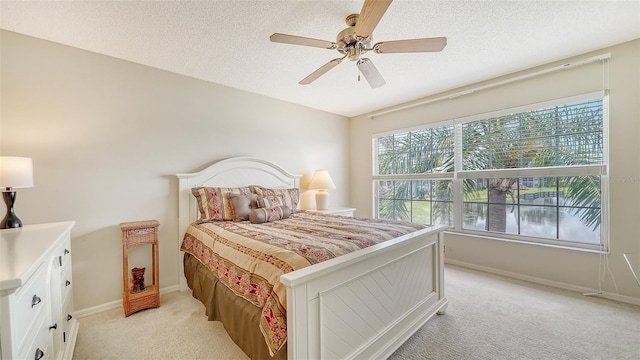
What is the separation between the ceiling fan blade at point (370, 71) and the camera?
6.73 ft

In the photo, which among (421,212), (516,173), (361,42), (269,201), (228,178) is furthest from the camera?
(421,212)

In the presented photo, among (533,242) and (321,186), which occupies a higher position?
(321,186)

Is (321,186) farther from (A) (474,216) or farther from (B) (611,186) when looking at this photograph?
(B) (611,186)

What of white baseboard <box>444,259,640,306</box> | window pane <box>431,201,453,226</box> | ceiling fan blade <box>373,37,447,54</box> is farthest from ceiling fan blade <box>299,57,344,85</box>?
white baseboard <box>444,259,640,306</box>

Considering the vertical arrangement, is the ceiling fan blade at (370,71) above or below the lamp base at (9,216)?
above

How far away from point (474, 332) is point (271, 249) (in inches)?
67.9

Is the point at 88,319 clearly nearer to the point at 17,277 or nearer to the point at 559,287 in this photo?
the point at 17,277

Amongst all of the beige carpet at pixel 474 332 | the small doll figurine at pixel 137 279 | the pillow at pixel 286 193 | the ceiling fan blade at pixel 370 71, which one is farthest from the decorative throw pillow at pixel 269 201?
the ceiling fan blade at pixel 370 71

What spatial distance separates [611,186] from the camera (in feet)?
8.28

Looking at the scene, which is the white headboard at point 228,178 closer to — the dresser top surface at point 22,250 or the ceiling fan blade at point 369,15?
the dresser top surface at point 22,250

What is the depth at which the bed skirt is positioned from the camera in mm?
1478

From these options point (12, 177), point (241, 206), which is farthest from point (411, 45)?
point (12, 177)

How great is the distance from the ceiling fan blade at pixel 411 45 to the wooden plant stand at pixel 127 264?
254cm

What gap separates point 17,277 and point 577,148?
4292 millimetres
